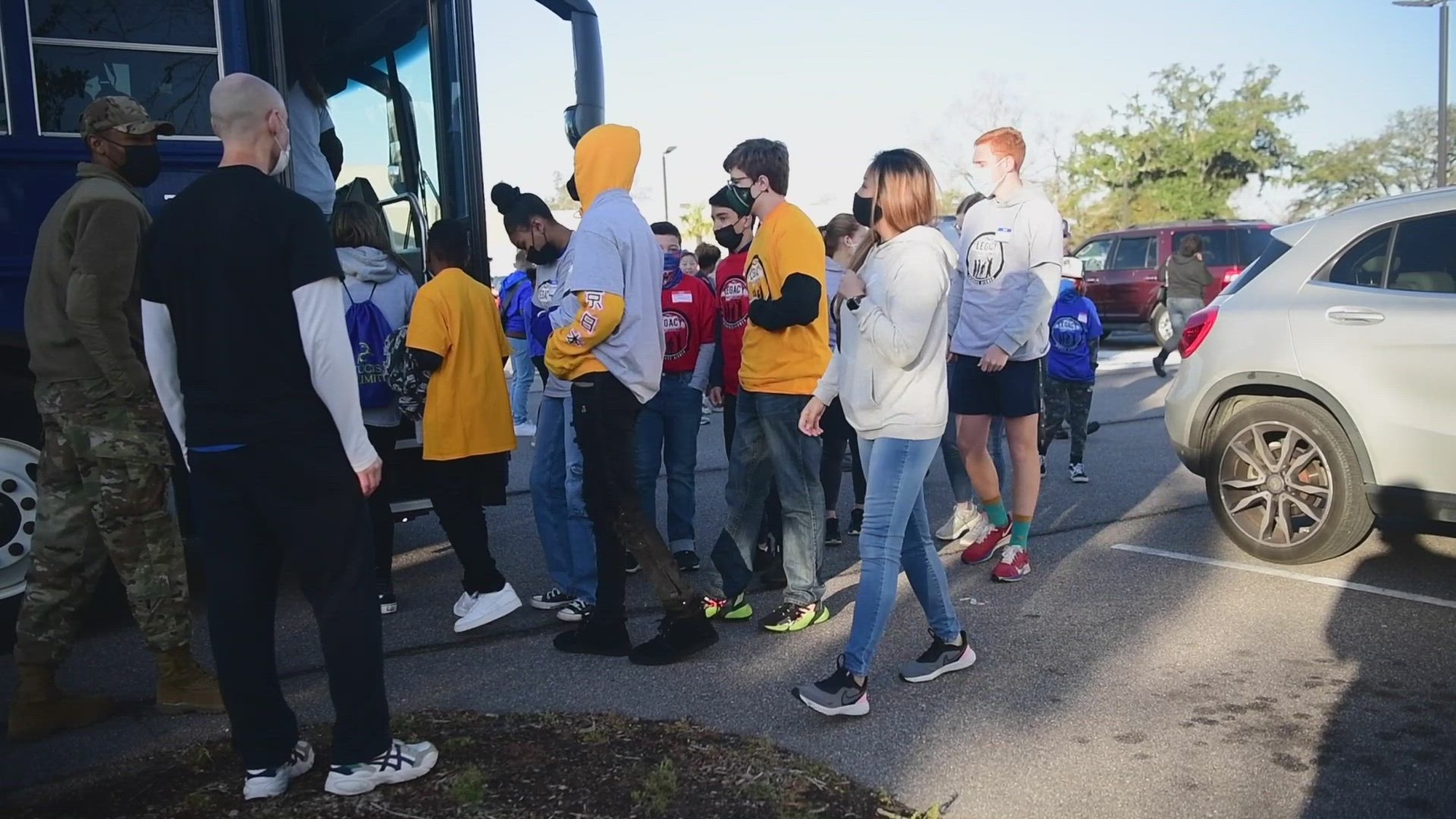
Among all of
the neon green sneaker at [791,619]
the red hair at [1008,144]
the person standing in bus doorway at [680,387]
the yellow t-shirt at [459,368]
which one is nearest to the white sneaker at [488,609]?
the yellow t-shirt at [459,368]

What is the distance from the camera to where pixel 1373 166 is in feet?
143

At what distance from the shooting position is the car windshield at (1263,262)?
19.2 feet

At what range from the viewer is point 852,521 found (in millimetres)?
6844

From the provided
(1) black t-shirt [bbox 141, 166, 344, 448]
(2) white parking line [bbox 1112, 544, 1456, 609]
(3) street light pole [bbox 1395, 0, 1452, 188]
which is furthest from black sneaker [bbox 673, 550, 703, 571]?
(3) street light pole [bbox 1395, 0, 1452, 188]

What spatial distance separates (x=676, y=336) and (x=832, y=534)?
1.68m

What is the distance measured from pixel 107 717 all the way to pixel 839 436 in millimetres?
3606

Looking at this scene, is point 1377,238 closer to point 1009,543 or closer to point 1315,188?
point 1009,543

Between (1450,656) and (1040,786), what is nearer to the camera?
(1040,786)

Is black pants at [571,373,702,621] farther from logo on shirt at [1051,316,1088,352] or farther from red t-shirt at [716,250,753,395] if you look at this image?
logo on shirt at [1051,316,1088,352]

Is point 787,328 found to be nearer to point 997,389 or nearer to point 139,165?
point 997,389

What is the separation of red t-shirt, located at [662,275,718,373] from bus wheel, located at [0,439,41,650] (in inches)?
110

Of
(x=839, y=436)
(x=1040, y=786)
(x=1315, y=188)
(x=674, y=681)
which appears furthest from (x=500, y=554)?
(x=1315, y=188)

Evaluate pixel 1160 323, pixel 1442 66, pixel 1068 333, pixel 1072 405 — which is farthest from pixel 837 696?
pixel 1442 66

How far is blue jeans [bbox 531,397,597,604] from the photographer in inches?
202
